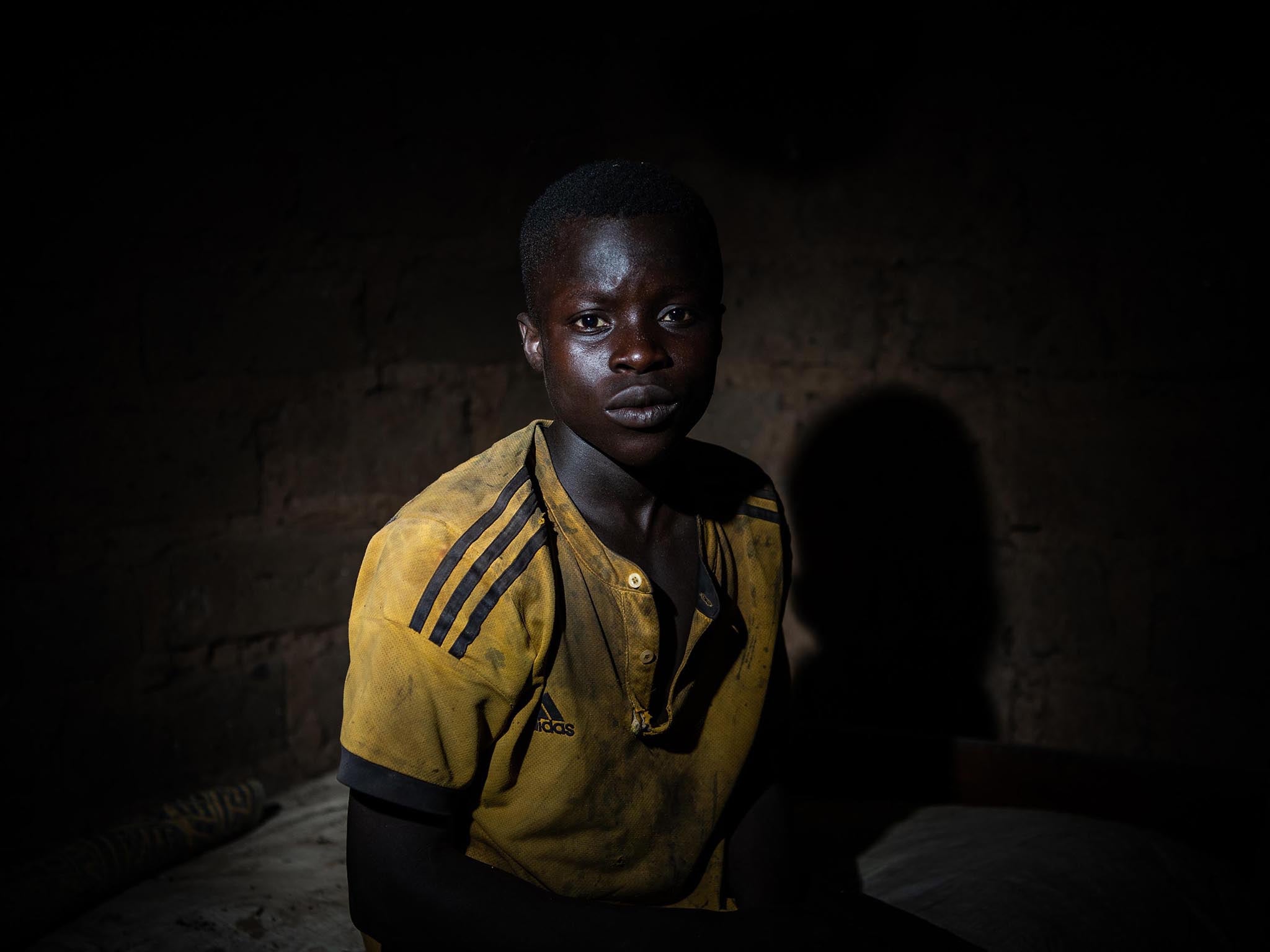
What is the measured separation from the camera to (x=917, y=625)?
2457mm

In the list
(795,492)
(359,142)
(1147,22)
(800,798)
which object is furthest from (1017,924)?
(359,142)

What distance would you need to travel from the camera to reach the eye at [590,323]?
Answer: 1159mm

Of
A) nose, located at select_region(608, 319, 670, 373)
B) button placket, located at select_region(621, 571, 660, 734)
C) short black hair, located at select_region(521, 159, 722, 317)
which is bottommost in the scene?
button placket, located at select_region(621, 571, 660, 734)

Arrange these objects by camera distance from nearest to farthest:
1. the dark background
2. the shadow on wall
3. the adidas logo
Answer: the adidas logo < the dark background < the shadow on wall

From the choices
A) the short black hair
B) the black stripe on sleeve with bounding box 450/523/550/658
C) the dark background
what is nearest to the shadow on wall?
the dark background

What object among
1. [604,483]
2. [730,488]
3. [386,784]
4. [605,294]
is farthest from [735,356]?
[386,784]

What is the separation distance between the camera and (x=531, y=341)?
4.15ft

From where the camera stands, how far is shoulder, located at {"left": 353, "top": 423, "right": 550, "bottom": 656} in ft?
3.65

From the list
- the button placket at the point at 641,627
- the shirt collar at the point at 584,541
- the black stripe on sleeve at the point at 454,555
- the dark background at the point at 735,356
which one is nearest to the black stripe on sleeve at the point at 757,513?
the shirt collar at the point at 584,541

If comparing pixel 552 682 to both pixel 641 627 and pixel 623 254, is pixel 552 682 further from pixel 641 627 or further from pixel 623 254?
pixel 623 254

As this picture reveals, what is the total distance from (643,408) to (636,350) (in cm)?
7

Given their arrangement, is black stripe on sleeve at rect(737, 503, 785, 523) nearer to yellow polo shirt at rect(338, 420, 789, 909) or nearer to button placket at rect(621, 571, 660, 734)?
yellow polo shirt at rect(338, 420, 789, 909)

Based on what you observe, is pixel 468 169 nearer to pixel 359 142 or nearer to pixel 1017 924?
pixel 359 142

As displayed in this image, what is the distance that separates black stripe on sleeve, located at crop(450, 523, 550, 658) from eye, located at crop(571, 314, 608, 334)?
9.4 inches
